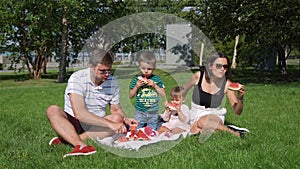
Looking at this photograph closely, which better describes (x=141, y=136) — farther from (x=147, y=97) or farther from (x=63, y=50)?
(x=63, y=50)

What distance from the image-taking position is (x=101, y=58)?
4.07m

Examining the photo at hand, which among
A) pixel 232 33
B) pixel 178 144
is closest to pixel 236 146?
pixel 178 144

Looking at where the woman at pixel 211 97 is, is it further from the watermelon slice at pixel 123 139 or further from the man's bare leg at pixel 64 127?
the man's bare leg at pixel 64 127

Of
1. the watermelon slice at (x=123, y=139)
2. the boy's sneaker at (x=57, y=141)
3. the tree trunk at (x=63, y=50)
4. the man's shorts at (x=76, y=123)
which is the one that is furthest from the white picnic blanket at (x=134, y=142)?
the tree trunk at (x=63, y=50)

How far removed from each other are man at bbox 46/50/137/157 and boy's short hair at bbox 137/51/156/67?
43 cm

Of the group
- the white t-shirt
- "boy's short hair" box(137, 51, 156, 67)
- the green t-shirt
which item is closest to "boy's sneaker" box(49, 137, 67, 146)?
the white t-shirt

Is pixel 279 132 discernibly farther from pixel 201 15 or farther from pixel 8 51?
pixel 8 51

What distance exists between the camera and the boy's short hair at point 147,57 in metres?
4.72

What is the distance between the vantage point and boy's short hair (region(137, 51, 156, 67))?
4.72 meters

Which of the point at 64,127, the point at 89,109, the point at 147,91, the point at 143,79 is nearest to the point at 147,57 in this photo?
A: the point at 143,79

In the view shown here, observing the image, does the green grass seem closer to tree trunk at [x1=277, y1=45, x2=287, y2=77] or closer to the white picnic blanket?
the white picnic blanket

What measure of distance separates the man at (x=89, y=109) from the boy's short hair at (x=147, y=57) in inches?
16.7

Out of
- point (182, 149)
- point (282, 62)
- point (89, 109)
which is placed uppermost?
point (282, 62)

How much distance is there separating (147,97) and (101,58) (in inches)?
46.7
